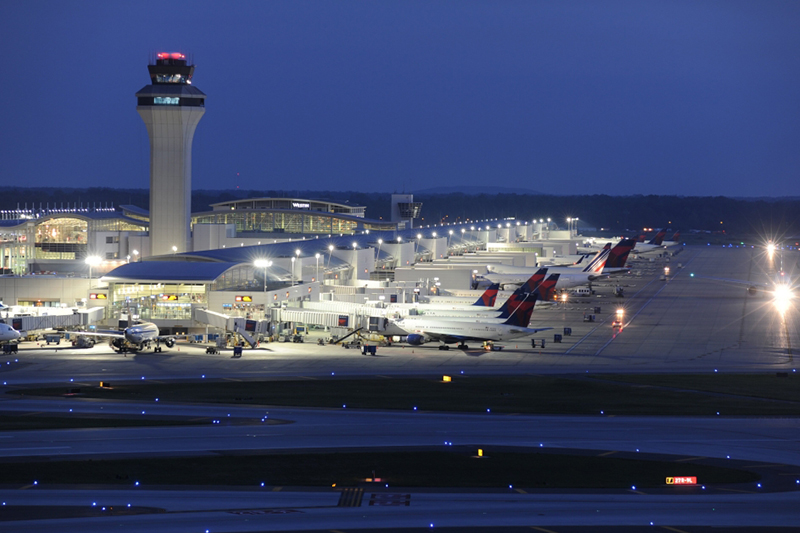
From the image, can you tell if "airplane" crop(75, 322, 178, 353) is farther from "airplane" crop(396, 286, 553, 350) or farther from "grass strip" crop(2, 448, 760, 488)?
"grass strip" crop(2, 448, 760, 488)

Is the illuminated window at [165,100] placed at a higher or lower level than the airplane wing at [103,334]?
higher

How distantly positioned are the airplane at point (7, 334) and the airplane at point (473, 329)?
3020cm

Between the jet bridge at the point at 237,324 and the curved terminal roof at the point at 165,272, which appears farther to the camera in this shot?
the curved terminal roof at the point at 165,272

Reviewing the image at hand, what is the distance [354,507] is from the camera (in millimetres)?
32125

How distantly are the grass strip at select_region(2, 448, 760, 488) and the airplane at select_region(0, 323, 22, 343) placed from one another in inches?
1436

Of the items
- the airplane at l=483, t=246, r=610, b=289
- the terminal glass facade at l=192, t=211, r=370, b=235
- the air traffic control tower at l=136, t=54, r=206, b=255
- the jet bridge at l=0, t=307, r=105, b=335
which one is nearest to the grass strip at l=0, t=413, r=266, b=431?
the jet bridge at l=0, t=307, r=105, b=335

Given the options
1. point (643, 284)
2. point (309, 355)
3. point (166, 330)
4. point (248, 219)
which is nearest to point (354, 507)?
point (309, 355)

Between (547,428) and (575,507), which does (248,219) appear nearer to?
(547,428)

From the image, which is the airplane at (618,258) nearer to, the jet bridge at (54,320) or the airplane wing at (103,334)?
the jet bridge at (54,320)

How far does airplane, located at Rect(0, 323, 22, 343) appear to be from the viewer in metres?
70.2

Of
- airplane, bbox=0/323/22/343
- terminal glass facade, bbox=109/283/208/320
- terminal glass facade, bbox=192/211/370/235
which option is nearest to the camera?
airplane, bbox=0/323/22/343

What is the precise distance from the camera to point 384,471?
3694cm

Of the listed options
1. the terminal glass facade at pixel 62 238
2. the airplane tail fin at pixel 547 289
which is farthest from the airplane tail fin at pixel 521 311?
the terminal glass facade at pixel 62 238

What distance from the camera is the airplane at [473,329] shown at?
74.8 meters
